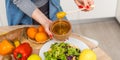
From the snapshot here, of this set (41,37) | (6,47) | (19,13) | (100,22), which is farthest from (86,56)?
(100,22)

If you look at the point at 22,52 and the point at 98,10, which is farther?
the point at 98,10

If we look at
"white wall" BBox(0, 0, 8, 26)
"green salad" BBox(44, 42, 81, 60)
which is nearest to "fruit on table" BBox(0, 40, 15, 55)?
"green salad" BBox(44, 42, 81, 60)

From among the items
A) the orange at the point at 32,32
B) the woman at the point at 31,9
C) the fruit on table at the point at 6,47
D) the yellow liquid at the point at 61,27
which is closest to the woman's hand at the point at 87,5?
the woman at the point at 31,9

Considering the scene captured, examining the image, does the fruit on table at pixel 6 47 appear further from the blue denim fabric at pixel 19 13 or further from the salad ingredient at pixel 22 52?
the blue denim fabric at pixel 19 13

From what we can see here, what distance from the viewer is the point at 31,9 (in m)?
1.08

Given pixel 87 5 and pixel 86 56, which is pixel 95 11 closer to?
pixel 87 5

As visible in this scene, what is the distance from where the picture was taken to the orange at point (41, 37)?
1.03 metres

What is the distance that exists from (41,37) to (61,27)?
11cm

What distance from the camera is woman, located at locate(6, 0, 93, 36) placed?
3.55ft

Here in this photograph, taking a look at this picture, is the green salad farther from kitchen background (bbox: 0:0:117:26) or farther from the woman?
kitchen background (bbox: 0:0:117:26)

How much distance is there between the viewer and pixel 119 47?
6.54ft

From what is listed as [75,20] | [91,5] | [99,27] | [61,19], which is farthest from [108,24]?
[61,19]

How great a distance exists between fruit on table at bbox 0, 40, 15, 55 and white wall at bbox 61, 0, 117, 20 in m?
1.13

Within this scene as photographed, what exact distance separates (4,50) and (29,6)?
244 mm
